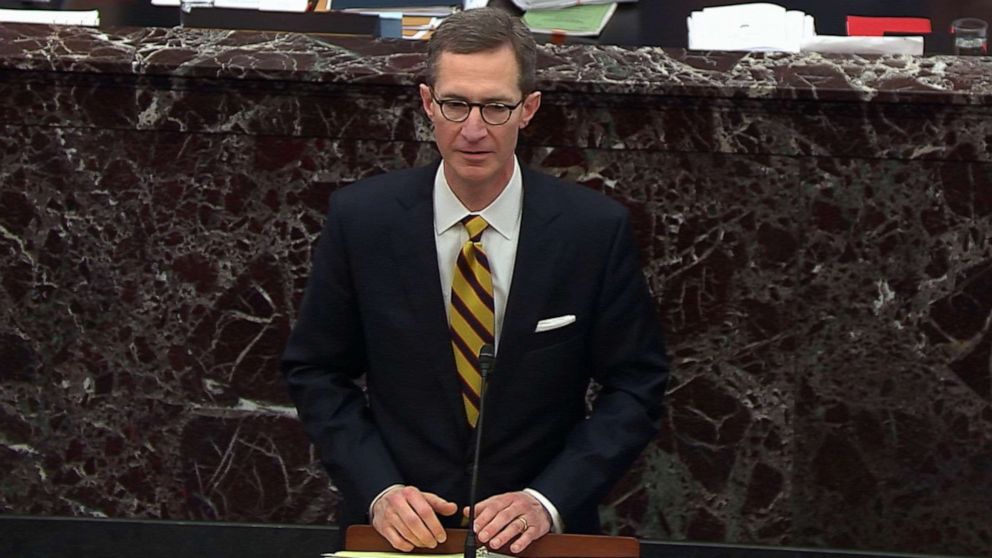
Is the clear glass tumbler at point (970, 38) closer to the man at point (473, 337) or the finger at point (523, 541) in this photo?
the man at point (473, 337)

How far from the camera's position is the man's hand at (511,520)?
2.41 m

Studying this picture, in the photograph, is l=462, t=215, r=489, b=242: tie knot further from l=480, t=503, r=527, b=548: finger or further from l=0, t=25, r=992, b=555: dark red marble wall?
l=0, t=25, r=992, b=555: dark red marble wall

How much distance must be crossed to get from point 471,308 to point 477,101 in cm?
34

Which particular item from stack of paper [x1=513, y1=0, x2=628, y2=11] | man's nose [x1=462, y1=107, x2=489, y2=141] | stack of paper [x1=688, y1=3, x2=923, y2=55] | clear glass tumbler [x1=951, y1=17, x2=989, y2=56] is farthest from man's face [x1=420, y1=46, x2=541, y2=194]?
clear glass tumbler [x1=951, y1=17, x2=989, y2=56]

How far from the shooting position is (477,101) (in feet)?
8.08

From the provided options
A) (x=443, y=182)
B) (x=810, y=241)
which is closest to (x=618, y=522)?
(x=810, y=241)

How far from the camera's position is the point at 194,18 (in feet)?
13.4

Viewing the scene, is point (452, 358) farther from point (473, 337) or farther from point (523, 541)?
point (523, 541)

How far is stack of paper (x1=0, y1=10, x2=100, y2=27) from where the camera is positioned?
411 cm

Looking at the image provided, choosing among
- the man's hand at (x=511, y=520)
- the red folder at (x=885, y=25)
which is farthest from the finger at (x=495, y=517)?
the red folder at (x=885, y=25)

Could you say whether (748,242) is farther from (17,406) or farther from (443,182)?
(17,406)

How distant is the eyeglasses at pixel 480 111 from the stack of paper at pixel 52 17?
1.87m

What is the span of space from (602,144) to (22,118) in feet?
4.18

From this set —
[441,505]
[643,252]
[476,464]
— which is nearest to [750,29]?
[643,252]
